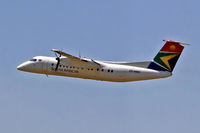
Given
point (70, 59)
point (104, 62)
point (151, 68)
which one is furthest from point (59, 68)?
point (151, 68)

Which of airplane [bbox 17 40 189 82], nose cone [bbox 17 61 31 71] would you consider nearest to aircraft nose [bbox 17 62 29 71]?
nose cone [bbox 17 61 31 71]

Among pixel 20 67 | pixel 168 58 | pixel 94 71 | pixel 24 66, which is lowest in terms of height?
pixel 20 67

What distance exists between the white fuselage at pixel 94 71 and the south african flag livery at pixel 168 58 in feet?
2.93

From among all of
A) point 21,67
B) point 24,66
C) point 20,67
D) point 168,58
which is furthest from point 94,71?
point 20,67

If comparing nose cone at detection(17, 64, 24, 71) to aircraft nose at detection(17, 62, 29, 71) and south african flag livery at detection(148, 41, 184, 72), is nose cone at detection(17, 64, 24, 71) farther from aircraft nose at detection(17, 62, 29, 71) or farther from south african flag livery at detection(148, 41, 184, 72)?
south african flag livery at detection(148, 41, 184, 72)

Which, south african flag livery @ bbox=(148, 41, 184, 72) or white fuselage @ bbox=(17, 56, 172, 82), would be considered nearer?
white fuselage @ bbox=(17, 56, 172, 82)

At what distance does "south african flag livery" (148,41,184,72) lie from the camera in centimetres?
5091

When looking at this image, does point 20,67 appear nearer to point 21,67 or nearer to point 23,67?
point 21,67

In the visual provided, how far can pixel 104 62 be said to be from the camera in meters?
51.2

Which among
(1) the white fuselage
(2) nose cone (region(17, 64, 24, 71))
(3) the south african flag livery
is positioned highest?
(3) the south african flag livery

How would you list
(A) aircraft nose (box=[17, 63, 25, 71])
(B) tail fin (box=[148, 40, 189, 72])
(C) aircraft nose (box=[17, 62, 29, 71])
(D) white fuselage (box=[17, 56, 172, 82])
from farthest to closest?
(A) aircraft nose (box=[17, 63, 25, 71]) < (C) aircraft nose (box=[17, 62, 29, 71]) < (B) tail fin (box=[148, 40, 189, 72]) < (D) white fuselage (box=[17, 56, 172, 82])

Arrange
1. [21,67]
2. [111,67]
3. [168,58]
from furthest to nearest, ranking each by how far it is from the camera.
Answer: [21,67]
[168,58]
[111,67]

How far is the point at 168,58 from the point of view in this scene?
2023 inches

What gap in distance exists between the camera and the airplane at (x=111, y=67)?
49594 millimetres
